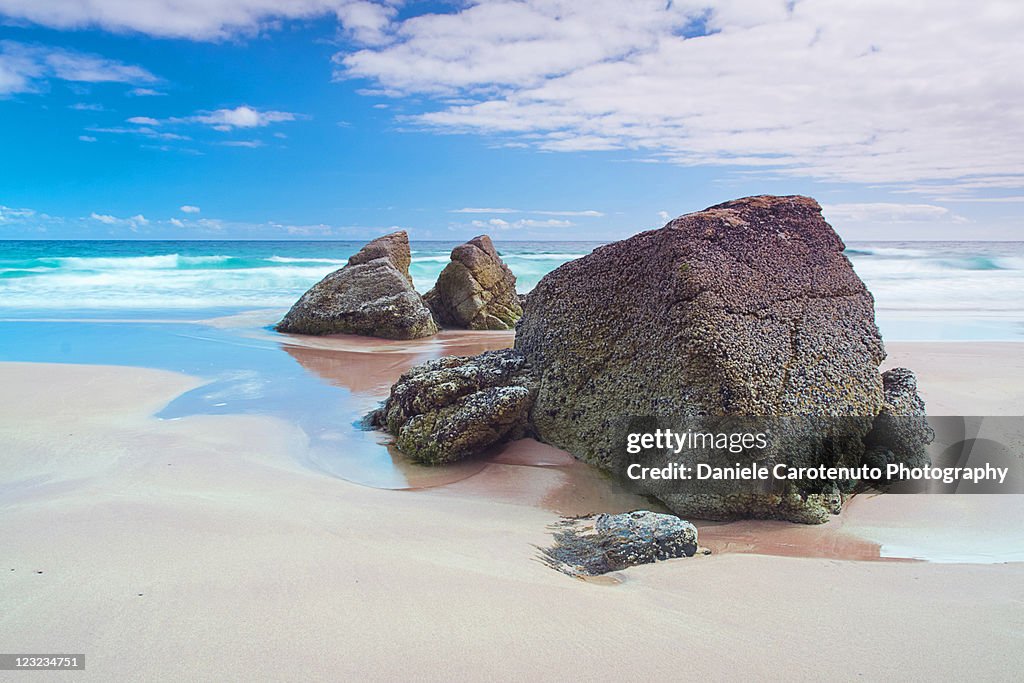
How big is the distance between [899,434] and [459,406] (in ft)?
8.45

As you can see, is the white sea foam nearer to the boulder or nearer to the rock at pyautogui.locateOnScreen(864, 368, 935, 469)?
the boulder

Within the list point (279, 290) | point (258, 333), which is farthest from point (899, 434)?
point (279, 290)

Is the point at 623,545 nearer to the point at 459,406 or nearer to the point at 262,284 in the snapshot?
the point at 459,406

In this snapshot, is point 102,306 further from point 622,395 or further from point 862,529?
point 862,529

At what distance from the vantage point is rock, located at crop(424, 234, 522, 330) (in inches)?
492

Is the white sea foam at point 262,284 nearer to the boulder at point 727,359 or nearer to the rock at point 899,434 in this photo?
the boulder at point 727,359

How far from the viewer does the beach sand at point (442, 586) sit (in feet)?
6.73

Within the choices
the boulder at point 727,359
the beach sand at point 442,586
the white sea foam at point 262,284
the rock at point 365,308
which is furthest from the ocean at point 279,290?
the beach sand at point 442,586

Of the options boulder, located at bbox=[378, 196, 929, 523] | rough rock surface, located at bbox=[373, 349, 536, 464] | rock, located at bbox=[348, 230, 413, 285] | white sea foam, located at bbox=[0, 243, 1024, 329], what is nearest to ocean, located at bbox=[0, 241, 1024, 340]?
white sea foam, located at bbox=[0, 243, 1024, 329]

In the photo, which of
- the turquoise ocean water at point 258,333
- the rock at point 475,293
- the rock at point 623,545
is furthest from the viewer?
the rock at point 475,293

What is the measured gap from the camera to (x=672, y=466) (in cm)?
362

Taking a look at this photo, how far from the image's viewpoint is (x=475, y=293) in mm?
12461

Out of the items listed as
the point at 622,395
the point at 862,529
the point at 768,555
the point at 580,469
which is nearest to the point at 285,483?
the point at 580,469

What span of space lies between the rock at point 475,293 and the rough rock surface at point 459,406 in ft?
24.2
